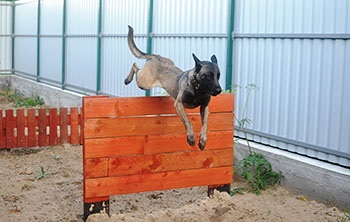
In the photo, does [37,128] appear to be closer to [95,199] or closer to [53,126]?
[53,126]

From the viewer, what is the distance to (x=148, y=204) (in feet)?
23.9

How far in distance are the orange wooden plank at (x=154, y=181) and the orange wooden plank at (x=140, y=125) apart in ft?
1.55

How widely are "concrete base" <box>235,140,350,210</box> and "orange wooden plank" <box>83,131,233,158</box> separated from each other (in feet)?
4.05

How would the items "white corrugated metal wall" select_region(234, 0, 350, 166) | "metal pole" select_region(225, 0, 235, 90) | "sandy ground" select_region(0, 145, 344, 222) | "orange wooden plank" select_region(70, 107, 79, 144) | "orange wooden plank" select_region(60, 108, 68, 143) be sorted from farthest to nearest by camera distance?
"orange wooden plank" select_region(70, 107, 79, 144) < "orange wooden plank" select_region(60, 108, 68, 143) < "metal pole" select_region(225, 0, 235, 90) < "white corrugated metal wall" select_region(234, 0, 350, 166) < "sandy ground" select_region(0, 145, 344, 222)

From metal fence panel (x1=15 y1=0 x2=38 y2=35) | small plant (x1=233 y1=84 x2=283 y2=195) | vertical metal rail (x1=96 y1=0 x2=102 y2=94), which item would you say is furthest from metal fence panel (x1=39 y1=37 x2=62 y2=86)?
small plant (x1=233 y1=84 x2=283 y2=195)

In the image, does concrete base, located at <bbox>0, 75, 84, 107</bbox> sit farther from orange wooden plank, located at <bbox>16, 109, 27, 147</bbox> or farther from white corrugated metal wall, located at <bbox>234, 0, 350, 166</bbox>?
white corrugated metal wall, located at <bbox>234, 0, 350, 166</bbox>

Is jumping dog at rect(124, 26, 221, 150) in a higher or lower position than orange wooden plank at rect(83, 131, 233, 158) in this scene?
higher

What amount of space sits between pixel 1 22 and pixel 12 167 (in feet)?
48.3

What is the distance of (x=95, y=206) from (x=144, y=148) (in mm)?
805

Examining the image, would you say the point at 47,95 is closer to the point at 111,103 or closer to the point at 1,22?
the point at 1,22

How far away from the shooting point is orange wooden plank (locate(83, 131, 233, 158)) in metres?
6.08

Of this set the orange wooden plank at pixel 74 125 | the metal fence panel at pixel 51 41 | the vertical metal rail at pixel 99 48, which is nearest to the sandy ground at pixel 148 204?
the orange wooden plank at pixel 74 125

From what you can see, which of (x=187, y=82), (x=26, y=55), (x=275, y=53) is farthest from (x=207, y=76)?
(x=26, y=55)

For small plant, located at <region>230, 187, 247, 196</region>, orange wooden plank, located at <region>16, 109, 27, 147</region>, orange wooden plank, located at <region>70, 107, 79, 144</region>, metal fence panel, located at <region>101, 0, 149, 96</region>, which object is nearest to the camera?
small plant, located at <region>230, 187, 247, 196</region>
